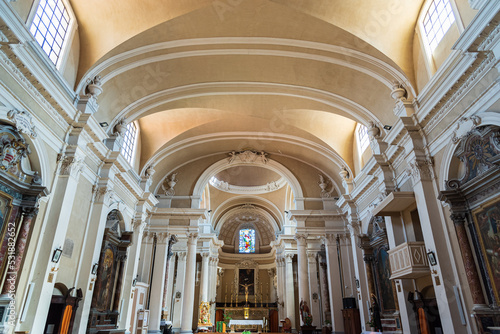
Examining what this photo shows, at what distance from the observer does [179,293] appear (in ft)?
63.3

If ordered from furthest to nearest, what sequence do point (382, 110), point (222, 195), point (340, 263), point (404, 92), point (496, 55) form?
point (222, 195)
point (340, 263)
point (382, 110)
point (404, 92)
point (496, 55)

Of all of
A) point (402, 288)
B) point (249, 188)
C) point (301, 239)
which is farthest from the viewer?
point (249, 188)

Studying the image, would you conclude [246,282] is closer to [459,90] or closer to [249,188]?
[249,188]

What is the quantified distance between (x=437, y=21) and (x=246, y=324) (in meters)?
22.9

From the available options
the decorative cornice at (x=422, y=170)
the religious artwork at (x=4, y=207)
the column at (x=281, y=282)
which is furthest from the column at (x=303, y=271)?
the religious artwork at (x=4, y=207)

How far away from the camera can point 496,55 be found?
6.30 meters

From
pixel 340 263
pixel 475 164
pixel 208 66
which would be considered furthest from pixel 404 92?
pixel 340 263

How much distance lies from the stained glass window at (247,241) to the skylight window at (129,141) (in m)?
19.6

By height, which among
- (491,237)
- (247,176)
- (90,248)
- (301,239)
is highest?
(247,176)

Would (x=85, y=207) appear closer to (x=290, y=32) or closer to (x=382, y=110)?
(x=290, y=32)

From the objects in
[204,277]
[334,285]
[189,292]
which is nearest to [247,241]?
[204,277]

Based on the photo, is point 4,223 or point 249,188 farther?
point 249,188

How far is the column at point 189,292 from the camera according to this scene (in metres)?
15.8

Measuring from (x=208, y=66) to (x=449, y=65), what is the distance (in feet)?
24.1
